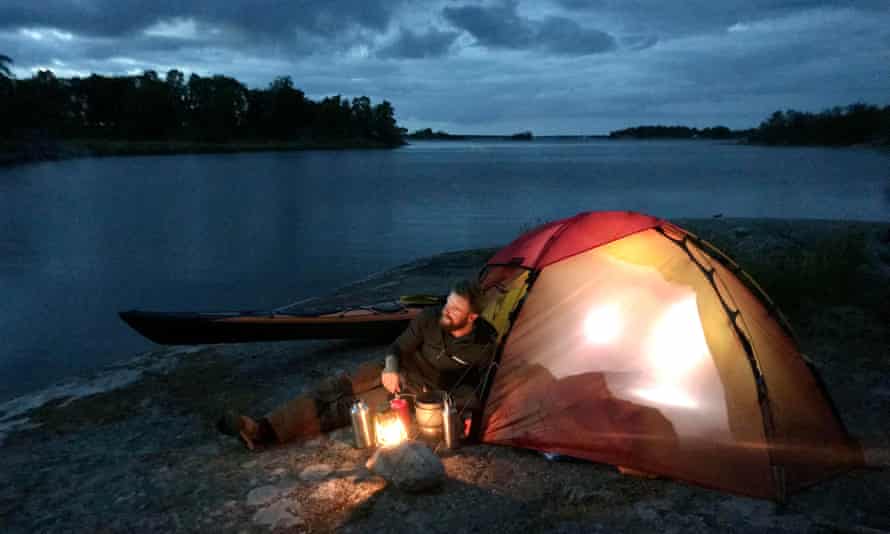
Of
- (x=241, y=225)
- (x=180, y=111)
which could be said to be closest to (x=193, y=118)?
(x=180, y=111)

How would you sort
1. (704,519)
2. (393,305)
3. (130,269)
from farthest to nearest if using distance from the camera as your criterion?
(130,269) < (393,305) < (704,519)

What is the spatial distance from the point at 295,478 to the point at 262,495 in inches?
10.4

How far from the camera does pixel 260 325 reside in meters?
6.45

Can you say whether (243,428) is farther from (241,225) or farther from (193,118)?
(193,118)

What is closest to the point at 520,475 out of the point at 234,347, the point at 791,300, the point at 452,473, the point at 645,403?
the point at 452,473

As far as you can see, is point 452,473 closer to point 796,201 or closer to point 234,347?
point 234,347

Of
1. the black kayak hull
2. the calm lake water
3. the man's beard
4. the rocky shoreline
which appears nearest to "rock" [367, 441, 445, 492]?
the rocky shoreline

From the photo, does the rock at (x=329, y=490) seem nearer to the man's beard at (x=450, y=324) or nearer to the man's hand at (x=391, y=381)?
the man's hand at (x=391, y=381)

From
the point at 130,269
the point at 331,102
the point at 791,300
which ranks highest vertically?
the point at 331,102

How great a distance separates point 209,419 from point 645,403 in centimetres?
349

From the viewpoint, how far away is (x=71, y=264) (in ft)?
60.7

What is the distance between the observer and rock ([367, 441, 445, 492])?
3.96 meters

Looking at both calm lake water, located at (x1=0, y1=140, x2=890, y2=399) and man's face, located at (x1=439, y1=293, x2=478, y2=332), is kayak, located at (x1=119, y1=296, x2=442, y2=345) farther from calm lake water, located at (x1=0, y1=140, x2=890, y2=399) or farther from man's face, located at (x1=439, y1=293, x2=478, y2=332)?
calm lake water, located at (x1=0, y1=140, x2=890, y2=399)

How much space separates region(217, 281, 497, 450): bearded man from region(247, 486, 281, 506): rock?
0.59 m
